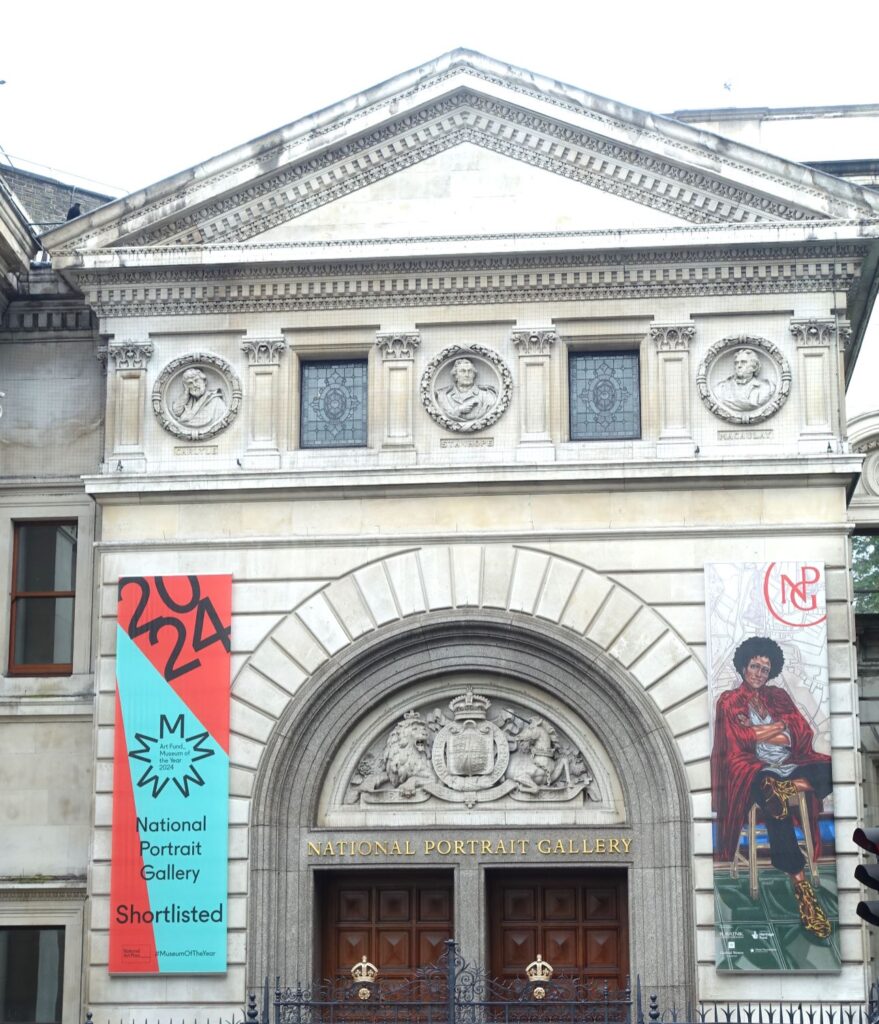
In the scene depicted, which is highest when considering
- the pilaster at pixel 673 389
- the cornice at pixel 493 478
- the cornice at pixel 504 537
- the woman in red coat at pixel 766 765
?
the pilaster at pixel 673 389

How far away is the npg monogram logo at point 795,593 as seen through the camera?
26.9 metres

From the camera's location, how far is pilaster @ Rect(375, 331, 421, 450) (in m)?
28.3

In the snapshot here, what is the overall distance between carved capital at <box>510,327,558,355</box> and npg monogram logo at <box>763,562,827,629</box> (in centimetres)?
489

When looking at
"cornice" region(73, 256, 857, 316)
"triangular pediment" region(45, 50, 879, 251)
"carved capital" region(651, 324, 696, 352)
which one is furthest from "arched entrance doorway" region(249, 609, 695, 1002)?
"triangular pediment" region(45, 50, 879, 251)

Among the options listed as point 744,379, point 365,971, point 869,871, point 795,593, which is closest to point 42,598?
point 365,971

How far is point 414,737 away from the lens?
27797mm

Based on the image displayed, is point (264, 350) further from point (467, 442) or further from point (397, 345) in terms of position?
point (467, 442)

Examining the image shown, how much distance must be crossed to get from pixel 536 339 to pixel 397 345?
2.19m

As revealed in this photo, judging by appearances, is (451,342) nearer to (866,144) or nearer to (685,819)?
(685,819)

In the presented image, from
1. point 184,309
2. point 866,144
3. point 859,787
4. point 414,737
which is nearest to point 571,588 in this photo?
point 414,737

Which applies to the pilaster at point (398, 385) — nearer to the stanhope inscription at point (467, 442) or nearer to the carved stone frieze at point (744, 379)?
the stanhope inscription at point (467, 442)

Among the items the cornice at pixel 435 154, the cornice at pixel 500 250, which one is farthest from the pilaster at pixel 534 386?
the cornice at pixel 435 154

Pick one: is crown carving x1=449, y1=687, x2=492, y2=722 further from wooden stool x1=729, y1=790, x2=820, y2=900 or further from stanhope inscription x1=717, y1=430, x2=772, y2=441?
stanhope inscription x1=717, y1=430, x2=772, y2=441

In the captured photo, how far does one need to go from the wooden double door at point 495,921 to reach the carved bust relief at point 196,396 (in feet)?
23.9
